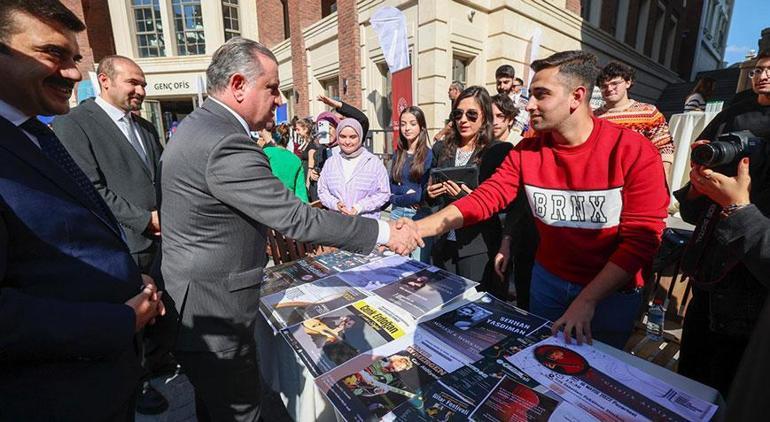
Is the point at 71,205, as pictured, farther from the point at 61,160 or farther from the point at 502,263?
the point at 502,263

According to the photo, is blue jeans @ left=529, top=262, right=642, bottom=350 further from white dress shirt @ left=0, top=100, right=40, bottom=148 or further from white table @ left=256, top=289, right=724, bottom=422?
white dress shirt @ left=0, top=100, right=40, bottom=148

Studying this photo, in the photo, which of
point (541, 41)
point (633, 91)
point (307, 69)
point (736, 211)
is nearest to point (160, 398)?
point (736, 211)

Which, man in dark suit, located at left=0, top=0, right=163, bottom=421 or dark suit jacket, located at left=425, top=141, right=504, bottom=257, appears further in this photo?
dark suit jacket, located at left=425, top=141, right=504, bottom=257

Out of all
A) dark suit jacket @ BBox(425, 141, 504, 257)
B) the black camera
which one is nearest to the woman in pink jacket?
dark suit jacket @ BBox(425, 141, 504, 257)

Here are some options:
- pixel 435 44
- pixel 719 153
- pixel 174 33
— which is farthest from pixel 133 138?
pixel 174 33

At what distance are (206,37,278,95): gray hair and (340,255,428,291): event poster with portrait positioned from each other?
1147mm

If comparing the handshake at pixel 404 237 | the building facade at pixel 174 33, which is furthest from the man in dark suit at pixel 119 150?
the building facade at pixel 174 33

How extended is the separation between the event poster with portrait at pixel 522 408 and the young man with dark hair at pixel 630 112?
3097mm

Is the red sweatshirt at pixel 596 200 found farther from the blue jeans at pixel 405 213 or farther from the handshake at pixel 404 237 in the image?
the blue jeans at pixel 405 213

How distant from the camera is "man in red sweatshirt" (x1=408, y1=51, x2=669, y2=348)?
4.58 feet

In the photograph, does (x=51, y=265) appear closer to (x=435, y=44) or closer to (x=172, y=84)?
(x=435, y=44)

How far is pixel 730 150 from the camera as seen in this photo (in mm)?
1125

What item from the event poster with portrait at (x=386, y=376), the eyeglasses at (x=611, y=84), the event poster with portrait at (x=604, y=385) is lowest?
the event poster with portrait at (x=386, y=376)

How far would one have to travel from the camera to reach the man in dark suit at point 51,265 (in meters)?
0.91
